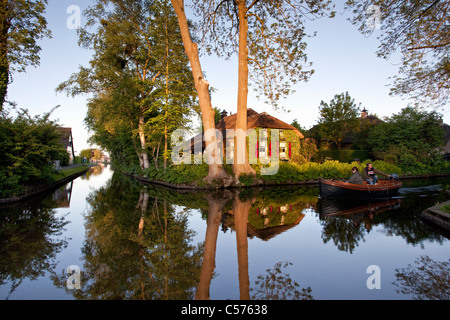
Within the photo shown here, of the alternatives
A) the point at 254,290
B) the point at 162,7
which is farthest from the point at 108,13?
the point at 254,290

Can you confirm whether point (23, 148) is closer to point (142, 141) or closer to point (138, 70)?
point (142, 141)

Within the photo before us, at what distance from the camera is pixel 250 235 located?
5.62 meters

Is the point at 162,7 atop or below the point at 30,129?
atop

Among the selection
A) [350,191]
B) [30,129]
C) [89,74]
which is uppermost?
[89,74]

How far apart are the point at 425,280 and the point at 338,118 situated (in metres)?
35.5

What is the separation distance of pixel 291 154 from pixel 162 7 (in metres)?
14.5

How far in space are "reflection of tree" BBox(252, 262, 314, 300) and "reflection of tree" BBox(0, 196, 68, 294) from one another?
132 inches

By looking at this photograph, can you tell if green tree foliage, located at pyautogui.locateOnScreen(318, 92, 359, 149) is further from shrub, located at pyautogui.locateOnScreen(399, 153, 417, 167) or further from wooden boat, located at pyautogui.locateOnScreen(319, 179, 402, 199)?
wooden boat, located at pyautogui.locateOnScreen(319, 179, 402, 199)

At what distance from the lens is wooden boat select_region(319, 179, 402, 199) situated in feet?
34.0

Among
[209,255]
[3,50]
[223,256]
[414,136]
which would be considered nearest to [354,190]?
[223,256]

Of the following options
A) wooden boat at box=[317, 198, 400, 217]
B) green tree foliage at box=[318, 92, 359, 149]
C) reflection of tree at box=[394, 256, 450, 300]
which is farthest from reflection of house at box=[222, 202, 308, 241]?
green tree foliage at box=[318, 92, 359, 149]

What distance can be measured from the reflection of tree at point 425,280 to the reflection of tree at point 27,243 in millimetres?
5359

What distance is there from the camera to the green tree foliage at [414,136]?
2533cm

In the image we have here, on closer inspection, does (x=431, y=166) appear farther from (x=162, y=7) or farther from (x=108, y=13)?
(x=108, y=13)
